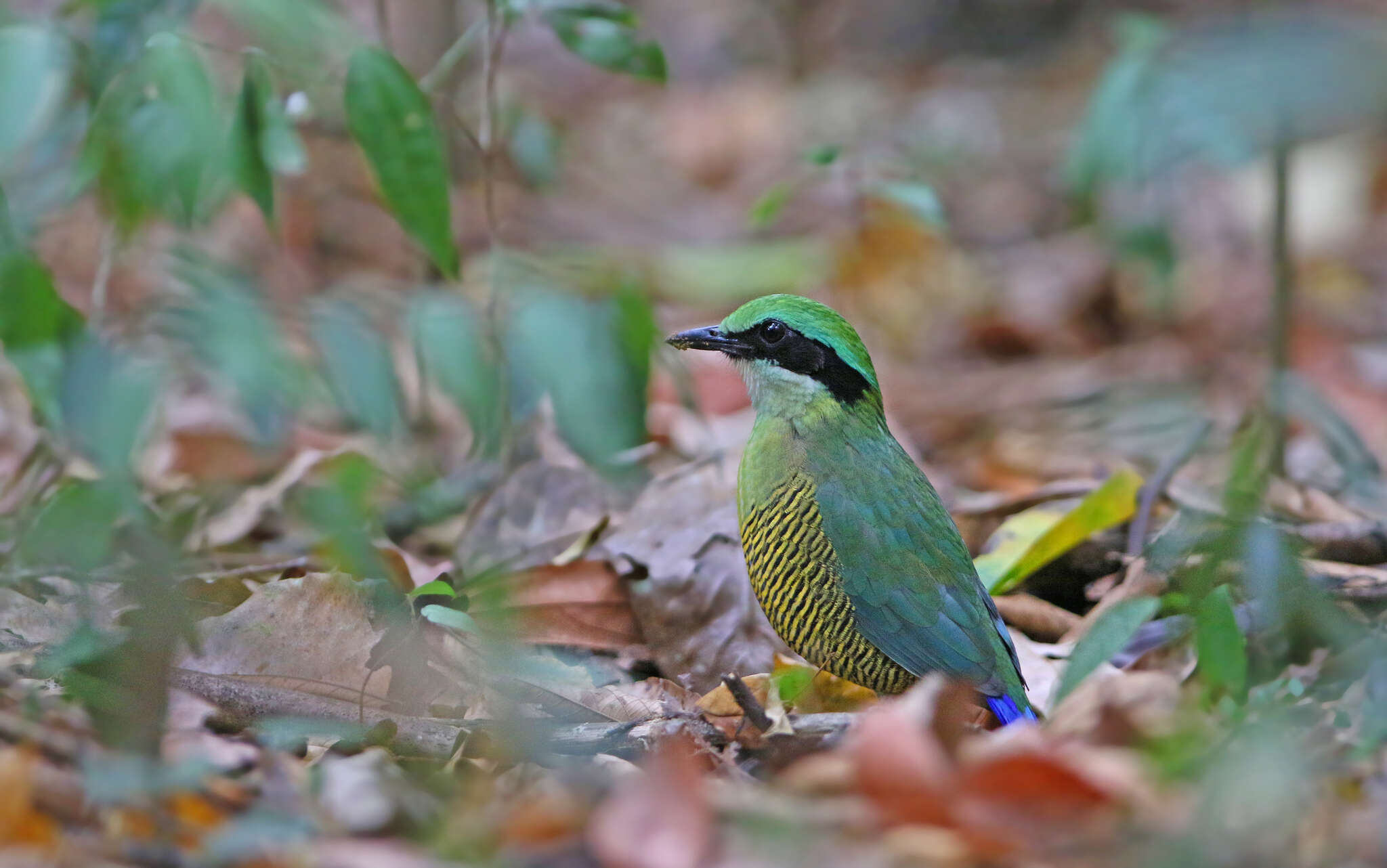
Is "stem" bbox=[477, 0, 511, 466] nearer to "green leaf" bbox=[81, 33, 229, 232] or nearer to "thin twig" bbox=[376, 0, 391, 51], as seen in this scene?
"thin twig" bbox=[376, 0, 391, 51]

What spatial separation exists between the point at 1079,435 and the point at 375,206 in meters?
5.05

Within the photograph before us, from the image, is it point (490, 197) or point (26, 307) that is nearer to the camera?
point (26, 307)

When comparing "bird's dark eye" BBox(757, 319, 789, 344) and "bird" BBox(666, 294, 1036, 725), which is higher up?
"bird's dark eye" BBox(757, 319, 789, 344)

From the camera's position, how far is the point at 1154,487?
14.8 feet

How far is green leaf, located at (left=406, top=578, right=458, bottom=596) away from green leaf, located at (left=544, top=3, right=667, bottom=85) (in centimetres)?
170

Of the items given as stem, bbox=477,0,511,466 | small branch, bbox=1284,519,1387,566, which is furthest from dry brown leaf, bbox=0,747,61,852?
small branch, bbox=1284,519,1387,566

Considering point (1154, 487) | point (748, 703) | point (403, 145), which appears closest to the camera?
point (748, 703)

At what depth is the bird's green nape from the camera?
401cm

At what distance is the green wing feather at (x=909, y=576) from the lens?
139 inches

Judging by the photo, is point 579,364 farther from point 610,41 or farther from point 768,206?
point 768,206

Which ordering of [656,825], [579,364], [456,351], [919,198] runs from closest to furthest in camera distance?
[656,825] < [456,351] < [579,364] < [919,198]

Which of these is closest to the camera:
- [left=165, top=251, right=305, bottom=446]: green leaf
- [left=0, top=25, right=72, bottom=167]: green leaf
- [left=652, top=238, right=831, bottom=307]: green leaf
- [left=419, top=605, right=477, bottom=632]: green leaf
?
[left=165, top=251, right=305, bottom=446]: green leaf

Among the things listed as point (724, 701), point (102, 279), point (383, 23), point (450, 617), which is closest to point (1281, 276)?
point (724, 701)

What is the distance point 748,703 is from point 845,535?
88 centimetres
